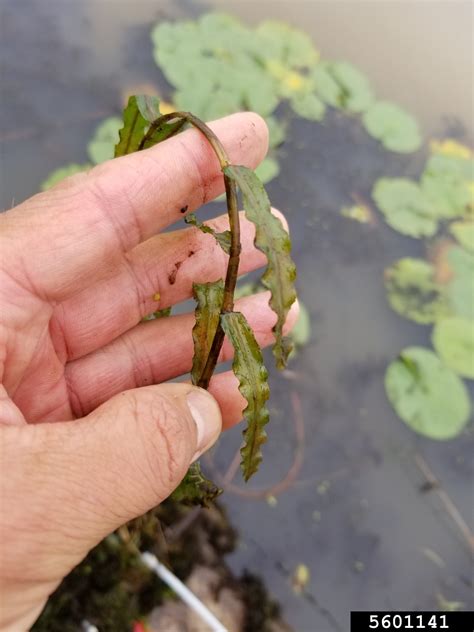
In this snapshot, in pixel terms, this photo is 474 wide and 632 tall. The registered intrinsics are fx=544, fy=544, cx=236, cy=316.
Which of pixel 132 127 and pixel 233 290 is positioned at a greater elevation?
pixel 132 127

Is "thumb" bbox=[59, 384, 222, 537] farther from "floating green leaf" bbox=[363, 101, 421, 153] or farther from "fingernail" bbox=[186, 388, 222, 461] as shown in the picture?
"floating green leaf" bbox=[363, 101, 421, 153]

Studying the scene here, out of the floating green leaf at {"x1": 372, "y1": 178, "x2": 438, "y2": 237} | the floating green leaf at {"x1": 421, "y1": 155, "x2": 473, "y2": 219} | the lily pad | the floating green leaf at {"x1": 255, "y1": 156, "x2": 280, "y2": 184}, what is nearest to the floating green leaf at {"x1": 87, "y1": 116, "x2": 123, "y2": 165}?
the floating green leaf at {"x1": 255, "y1": 156, "x2": 280, "y2": 184}

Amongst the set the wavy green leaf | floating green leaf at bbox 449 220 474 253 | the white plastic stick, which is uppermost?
the wavy green leaf

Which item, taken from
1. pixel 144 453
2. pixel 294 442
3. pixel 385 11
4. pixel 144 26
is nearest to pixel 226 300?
pixel 144 453

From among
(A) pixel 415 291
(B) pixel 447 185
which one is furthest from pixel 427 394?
(B) pixel 447 185

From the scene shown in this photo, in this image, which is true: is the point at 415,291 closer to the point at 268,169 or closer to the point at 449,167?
the point at 449,167

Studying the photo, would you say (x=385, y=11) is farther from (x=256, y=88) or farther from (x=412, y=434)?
(x=412, y=434)
